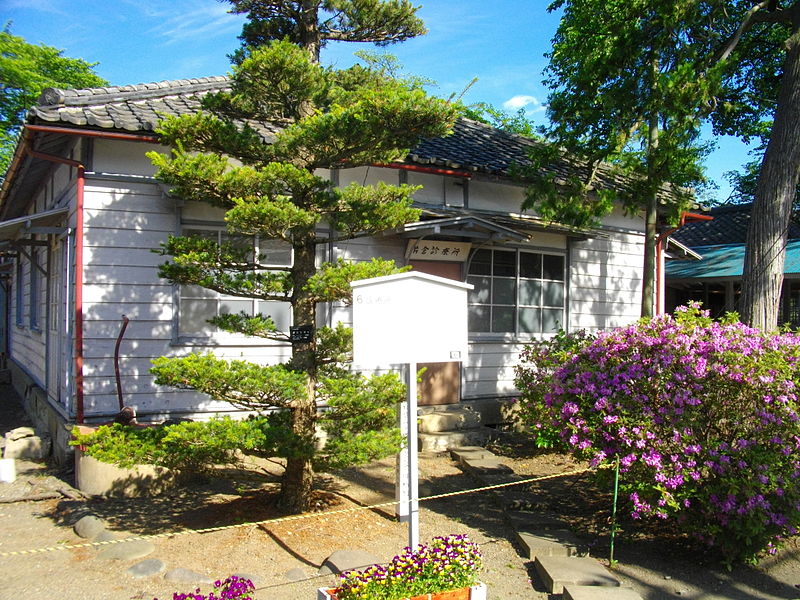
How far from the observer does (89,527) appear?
5.81 m

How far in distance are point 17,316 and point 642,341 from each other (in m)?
15.1

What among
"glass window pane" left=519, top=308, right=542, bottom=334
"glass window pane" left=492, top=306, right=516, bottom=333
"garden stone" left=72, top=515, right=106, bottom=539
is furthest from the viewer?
"glass window pane" left=519, top=308, right=542, bottom=334

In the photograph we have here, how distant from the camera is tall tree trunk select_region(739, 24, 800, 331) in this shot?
25.5ft

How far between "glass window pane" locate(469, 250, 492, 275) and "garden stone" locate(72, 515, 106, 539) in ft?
20.8

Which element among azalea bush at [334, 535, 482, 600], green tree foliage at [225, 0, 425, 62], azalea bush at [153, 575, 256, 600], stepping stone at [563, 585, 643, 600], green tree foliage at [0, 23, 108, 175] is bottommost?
stepping stone at [563, 585, 643, 600]

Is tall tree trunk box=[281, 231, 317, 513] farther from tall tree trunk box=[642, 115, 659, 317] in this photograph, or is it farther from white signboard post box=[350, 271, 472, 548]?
tall tree trunk box=[642, 115, 659, 317]

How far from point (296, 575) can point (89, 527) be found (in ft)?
7.29

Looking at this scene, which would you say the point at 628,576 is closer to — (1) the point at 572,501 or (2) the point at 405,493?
(1) the point at 572,501

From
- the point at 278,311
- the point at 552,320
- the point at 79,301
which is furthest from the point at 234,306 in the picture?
the point at 552,320

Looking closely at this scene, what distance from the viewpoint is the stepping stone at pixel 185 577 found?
4852mm

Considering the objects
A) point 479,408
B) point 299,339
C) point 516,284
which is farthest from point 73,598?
point 516,284

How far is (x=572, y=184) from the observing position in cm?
959

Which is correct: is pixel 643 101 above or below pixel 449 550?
above

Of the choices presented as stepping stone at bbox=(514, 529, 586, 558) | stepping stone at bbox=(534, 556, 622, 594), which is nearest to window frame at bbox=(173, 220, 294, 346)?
stepping stone at bbox=(514, 529, 586, 558)
